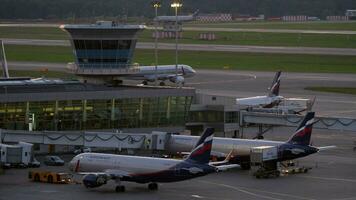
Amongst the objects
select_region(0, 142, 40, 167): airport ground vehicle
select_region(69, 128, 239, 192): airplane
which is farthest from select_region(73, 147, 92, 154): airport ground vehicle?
select_region(69, 128, 239, 192): airplane

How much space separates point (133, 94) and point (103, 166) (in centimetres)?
2203

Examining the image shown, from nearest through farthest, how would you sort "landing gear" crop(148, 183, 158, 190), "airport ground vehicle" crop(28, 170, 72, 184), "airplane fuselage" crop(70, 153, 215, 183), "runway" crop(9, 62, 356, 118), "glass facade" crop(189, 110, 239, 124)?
"airplane fuselage" crop(70, 153, 215, 183)
"landing gear" crop(148, 183, 158, 190)
"airport ground vehicle" crop(28, 170, 72, 184)
"glass facade" crop(189, 110, 239, 124)
"runway" crop(9, 62, 356, 118)

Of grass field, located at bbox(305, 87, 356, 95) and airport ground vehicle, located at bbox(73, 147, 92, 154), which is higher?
grass field, located at bbox(305, 87, 356, 95)

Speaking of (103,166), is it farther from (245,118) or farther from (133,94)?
(245,118)

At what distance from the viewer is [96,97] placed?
3629 inches

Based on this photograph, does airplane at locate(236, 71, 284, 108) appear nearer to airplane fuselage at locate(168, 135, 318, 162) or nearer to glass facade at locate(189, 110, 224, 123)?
glass facade at locate(189, 110, 224, 123)

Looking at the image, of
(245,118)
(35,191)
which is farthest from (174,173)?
(245,118)

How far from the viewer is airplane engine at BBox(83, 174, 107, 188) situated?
2795 inches

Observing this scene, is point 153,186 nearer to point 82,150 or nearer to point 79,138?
point 79,138

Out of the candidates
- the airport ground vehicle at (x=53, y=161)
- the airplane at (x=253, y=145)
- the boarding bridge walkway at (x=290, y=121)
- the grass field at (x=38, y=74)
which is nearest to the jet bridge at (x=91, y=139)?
the airport ground vehicle at (x=53, y=161)

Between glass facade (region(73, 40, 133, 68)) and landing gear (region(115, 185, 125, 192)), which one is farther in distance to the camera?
glass facade (region(73, 40, 133, 68))

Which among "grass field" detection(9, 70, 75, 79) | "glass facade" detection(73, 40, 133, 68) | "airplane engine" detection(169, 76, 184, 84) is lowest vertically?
"airplane engine" detection(169, 76, 184, 84)

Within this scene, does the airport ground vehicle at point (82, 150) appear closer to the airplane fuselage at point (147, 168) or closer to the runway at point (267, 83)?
the airplane fuselage at point (147, 168)

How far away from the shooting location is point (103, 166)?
7338 centimetres
